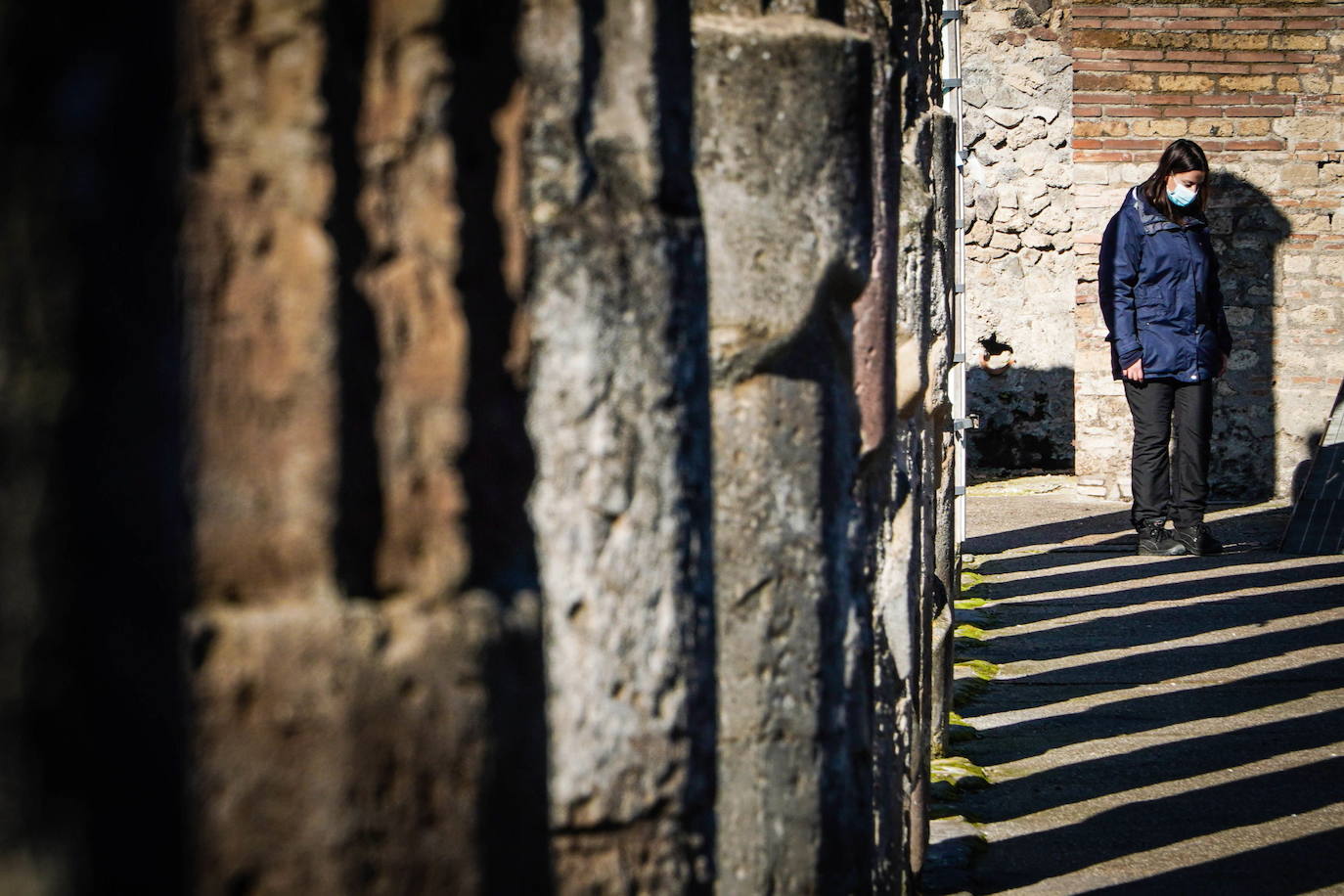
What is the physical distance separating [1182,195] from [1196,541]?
5.48 ft

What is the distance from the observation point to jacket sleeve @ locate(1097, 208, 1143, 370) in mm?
7059

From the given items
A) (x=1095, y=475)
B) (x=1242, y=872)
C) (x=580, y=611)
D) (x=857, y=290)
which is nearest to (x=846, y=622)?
(x=857, y=290)

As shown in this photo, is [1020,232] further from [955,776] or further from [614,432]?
[614,432]

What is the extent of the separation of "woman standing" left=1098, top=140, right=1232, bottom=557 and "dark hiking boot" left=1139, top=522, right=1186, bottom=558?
158 millimetres

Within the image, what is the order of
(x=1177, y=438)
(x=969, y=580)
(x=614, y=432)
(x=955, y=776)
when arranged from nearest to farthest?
(x=614, y=432), (x=955, y=776), (x=969, y=580), (x=1177, y=438)

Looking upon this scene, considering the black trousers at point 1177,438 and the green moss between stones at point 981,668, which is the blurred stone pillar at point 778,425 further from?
Answer: the black trousers at point 1177,438

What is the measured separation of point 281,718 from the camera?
914 mm

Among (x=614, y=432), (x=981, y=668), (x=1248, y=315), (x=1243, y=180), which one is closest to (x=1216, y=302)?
(x=1248, y=315)

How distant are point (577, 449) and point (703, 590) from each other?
16 centimetres

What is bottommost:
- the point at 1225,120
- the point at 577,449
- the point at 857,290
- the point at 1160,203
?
the point at 577,449

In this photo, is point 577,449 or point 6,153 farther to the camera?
point 577,449

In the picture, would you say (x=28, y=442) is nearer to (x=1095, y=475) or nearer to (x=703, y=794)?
(x=703, y=794)

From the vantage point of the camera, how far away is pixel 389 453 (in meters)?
0.98

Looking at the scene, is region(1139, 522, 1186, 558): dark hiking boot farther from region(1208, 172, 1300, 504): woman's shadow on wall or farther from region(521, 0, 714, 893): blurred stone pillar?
region(521, 0, 714, 893): blurred stone pillar
